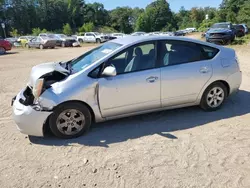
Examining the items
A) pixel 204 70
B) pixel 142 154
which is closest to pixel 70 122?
pixel 142 154

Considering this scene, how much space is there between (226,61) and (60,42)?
28.4 metres

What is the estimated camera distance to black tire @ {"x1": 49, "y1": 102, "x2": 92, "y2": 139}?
4.18m

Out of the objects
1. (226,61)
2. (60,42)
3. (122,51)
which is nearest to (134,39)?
(122,51)

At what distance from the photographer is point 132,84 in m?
4.49

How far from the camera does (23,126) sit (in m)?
4.18

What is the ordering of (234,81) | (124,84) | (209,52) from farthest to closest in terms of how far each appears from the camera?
(234,81) < (209,52) < (124,84)

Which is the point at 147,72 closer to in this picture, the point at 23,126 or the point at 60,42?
the point at 23,126

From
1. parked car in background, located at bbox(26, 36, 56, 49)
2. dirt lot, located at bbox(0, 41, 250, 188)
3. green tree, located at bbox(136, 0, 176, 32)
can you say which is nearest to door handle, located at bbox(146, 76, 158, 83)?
dirt lot, located at bbox(0, 41, 250, 188)

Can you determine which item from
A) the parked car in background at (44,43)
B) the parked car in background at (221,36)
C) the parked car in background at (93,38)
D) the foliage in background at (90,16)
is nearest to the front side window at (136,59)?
the parked car in background at (221,36)

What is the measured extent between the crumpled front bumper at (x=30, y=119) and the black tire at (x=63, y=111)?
12 centimetres

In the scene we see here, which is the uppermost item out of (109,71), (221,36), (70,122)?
(221,36)

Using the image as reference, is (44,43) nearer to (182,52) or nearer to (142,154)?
(182,52)

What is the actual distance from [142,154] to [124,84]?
1244mm

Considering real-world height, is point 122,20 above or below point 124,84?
above
